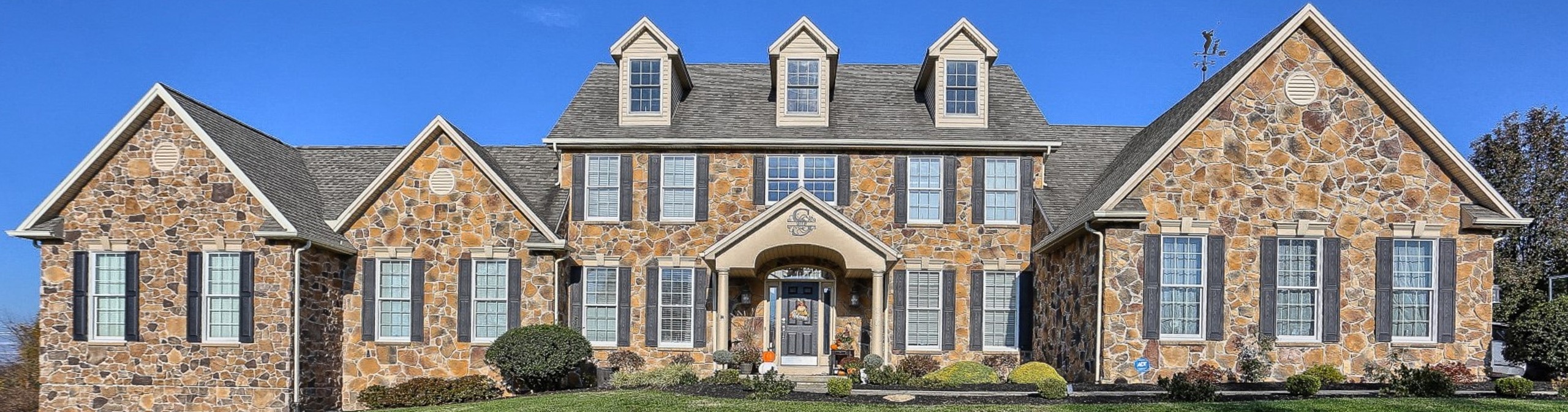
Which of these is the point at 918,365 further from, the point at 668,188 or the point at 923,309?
the point at 668,188

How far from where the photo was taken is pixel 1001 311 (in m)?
20.8

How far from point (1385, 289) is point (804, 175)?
33.4 ft

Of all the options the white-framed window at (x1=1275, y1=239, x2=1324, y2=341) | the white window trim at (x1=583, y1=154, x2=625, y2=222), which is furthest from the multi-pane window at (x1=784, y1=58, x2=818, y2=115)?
the white-framed window at (x1=1275, y1=239, x2=1324, y2=341)

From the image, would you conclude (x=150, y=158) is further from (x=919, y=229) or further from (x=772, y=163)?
(x=919, y=229)

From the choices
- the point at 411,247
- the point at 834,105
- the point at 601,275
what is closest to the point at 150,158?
the point at 411,247

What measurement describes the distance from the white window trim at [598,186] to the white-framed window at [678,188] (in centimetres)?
81

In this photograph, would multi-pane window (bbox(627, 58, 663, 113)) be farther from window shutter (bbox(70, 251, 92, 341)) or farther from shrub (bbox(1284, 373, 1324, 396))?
shrub (bbox(1284, 373, 1324, 396))

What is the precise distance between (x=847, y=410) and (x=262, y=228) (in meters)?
10.4

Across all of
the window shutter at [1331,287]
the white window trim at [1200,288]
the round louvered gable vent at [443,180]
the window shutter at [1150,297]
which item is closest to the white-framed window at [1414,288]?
the window shutter at [1331,287]

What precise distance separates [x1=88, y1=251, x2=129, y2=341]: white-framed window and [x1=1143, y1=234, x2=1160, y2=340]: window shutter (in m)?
16.9

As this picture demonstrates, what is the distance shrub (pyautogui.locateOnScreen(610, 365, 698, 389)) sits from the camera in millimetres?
19000

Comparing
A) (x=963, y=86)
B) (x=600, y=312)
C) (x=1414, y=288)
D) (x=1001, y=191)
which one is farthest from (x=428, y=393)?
(x=1414, y=288)

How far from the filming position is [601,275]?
20.9 metres

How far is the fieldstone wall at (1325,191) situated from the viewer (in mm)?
17500
